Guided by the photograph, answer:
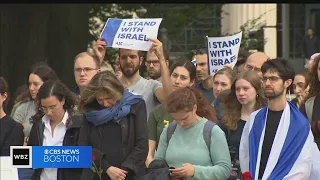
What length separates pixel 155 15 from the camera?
26.5 meters

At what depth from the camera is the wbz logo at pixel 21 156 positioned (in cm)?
970

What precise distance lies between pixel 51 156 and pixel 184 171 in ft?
4.24

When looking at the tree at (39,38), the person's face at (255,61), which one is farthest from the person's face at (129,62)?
the tree at (39,38)

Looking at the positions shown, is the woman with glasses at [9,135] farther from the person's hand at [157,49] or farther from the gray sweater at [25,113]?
the person's hand at [157,49]

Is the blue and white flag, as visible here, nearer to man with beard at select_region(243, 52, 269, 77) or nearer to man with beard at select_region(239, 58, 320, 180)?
man with beard at select_region(239, 58, 320, 180)

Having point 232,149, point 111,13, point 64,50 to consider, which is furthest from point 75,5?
point 232,149

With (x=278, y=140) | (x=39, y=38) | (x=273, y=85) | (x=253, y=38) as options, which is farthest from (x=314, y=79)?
(x=253, y=38)

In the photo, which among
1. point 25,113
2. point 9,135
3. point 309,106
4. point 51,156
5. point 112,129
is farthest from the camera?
point 25,113

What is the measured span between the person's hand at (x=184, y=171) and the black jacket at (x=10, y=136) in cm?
181

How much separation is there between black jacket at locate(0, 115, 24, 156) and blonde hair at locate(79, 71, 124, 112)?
957mm

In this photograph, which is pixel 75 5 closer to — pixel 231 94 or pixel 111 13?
pixel 111 13

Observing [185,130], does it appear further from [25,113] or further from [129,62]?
[25,113]

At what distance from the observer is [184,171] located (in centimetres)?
897

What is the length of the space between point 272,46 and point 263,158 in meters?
26.5
